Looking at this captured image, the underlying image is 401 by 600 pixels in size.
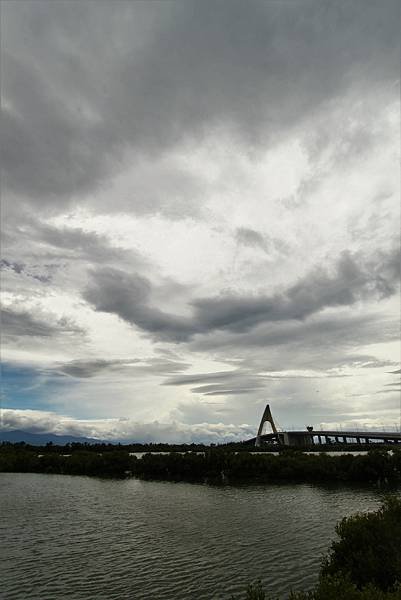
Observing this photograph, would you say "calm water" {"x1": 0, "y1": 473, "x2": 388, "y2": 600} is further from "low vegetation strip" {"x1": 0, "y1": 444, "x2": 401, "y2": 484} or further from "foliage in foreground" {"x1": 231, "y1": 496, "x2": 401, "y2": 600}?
"low vegetation strip" {"x1": 0, "y1": 444, "x2": 401, "y2": 484}

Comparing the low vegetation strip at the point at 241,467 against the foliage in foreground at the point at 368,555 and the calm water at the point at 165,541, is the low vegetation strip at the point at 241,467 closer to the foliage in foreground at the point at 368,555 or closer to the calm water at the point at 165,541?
the calm water at the point at 165,541

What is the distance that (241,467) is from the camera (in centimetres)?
9788

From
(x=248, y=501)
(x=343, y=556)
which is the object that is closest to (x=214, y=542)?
(x=343, y=556)

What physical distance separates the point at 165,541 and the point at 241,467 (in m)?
58.8

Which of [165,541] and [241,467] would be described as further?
[241,467]

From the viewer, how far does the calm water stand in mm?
30469

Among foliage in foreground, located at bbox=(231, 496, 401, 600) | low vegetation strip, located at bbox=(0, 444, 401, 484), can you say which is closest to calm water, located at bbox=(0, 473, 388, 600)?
foliage in foreground, located at bbox=(231, 496, 401, 600)

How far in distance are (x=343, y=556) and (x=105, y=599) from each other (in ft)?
53.8

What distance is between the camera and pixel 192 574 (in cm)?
3256

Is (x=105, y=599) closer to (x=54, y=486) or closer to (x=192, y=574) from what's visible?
(x=192, y=574)

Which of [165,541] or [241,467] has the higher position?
[241,467]

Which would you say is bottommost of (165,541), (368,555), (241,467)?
(165,541)

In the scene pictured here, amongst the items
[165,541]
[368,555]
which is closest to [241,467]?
[165,541]

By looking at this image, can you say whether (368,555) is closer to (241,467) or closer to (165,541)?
(165,541)
